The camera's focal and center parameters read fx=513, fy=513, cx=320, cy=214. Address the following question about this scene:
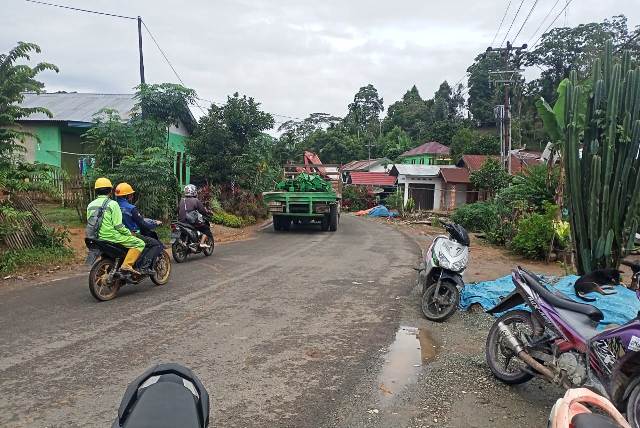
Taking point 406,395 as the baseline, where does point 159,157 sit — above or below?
above

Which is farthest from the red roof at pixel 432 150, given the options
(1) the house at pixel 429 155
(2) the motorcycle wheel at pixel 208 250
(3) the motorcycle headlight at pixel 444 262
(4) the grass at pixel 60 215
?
(3) the motorcycle headlight at pixel 444 262

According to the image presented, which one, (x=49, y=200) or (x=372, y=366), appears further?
(x=49, y=200)

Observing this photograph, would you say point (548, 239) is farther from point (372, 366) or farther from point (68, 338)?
point (68, 338)

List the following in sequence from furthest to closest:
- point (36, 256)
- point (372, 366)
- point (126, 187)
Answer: point (36, 256) < point (126, 187) < point (372, 366)

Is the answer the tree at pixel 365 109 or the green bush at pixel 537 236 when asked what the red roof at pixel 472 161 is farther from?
the tree at pixel 365 109

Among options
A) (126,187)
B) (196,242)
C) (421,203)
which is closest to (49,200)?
(196,242)

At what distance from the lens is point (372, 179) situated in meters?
46.5

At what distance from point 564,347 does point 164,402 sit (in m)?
3.19

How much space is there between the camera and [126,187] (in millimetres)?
7180

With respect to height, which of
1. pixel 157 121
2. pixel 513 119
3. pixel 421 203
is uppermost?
pixel 513 119

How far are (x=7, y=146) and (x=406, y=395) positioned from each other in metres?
8.59

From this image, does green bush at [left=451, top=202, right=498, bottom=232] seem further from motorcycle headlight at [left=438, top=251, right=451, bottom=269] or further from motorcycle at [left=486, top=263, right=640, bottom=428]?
motorcycle at [left=486, top=263, right=640, bottom=428]

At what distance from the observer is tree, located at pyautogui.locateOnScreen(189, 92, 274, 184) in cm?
1775

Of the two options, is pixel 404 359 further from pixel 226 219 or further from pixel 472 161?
pixel 472 161
